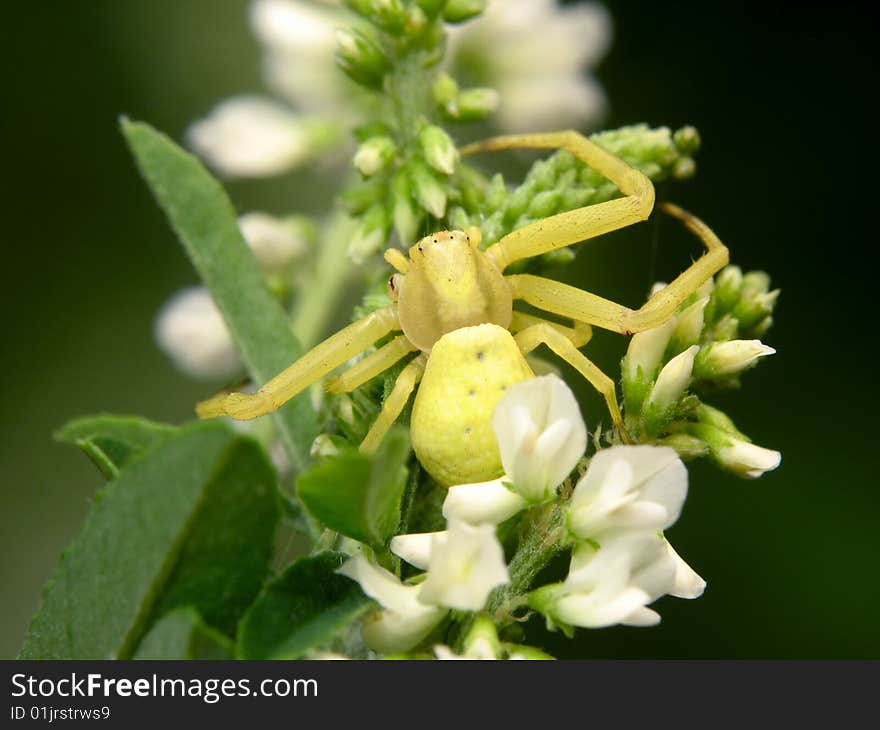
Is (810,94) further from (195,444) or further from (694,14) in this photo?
(195,444)

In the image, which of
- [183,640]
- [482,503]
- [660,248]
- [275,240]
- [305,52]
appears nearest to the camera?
[183,640]

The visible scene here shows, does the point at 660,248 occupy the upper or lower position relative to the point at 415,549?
upper

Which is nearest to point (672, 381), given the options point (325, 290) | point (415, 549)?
point (415, 549)

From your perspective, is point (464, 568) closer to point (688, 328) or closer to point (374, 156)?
point (688, 328)

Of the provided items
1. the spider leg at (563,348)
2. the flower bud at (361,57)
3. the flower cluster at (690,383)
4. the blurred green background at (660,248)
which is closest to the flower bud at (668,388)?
the flower cluster at (690,383)

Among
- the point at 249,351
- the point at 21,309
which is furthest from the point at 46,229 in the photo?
the point at 249,351

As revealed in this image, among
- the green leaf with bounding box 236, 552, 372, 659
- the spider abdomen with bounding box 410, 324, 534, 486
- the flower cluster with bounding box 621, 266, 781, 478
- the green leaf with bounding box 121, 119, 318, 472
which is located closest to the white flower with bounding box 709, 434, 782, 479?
the flower cluster with bounding box 621, 266, 781, 478

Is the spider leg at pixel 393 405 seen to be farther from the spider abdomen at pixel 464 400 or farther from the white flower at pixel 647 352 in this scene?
the white flower at pixel 647 352
